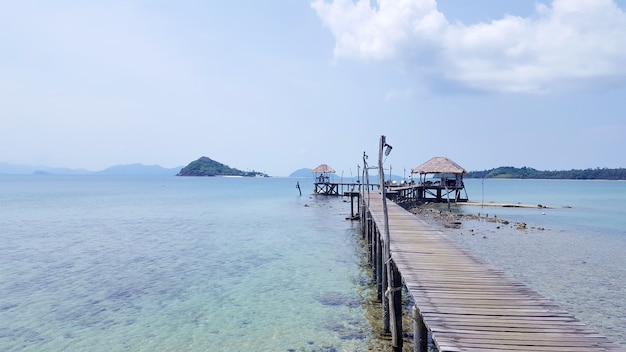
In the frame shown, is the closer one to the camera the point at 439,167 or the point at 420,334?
the point at 420,334

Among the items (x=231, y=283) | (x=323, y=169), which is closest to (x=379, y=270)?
(x=231, y=283)

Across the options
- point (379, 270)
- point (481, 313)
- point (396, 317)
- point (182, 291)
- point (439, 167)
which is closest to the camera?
point (481, 313)

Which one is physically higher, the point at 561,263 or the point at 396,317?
the point at 396,317

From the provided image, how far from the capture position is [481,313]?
5.06 m

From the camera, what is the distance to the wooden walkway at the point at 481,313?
4207mm

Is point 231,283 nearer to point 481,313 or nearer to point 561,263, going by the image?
point 481,313

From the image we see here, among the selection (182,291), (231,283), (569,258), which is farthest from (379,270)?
(569,258)

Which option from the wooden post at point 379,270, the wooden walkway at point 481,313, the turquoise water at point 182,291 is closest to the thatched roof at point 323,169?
the turquoise water at point 182,291

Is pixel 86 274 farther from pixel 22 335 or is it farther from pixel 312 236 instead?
pixel 312 236

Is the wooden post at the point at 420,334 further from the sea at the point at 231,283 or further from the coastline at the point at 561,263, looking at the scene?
the coastline at the point at 561,263

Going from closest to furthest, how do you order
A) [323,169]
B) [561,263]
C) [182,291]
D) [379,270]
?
[379,270] → [182,291] → [561,263] → [323,169]

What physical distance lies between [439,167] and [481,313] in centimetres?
3611

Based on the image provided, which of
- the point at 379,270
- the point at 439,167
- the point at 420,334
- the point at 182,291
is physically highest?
the point at 439,167

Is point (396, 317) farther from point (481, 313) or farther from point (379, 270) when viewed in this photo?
point (379, 270)
